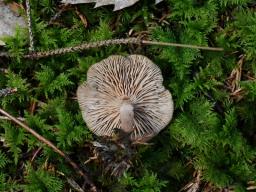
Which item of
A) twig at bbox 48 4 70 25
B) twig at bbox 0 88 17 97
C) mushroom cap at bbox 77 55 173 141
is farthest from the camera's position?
twig at bbox 48 4 70 25

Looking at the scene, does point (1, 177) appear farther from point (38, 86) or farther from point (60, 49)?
point (60, 49)

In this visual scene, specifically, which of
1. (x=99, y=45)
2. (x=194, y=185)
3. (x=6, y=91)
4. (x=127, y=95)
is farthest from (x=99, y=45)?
(x=194, y=185)

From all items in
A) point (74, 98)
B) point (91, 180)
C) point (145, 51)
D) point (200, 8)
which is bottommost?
point (91, 180)

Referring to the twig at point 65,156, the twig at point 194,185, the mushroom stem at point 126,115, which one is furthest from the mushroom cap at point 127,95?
the twig at point 194,185

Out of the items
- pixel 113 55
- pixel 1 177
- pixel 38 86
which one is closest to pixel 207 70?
pixel 113 55

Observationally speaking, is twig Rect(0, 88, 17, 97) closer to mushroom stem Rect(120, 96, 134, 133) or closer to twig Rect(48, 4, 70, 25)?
twig Rect(48, 4, 70, 25)

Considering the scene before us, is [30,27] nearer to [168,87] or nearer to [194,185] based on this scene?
[168,87]

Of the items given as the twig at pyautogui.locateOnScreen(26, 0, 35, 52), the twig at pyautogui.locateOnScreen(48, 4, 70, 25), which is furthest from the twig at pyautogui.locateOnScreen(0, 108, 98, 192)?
the twig at pyautogui.locateOnScreen(48, 4, 70, 25)
